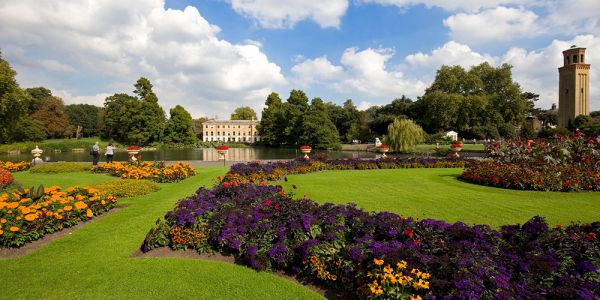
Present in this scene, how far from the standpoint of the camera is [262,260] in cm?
458

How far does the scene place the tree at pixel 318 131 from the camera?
48531mm

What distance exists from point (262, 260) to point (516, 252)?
309 centimetres

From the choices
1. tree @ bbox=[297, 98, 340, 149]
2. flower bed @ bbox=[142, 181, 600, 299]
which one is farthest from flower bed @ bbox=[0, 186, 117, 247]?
tree @ bbox=[297, 98, 340, 149]

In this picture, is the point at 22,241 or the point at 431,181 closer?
the point at 22,241

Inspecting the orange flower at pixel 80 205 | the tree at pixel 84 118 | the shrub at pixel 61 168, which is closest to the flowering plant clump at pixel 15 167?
the shrub at pixel 61 168

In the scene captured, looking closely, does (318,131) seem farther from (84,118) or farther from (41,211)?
(84,118)

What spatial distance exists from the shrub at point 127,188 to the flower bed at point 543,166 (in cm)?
1103

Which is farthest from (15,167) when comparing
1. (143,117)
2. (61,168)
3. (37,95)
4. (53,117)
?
(37,95)

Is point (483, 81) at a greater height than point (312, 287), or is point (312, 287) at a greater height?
point (483, 81)

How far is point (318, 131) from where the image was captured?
4856 centimetres

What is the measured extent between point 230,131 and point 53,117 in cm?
4404

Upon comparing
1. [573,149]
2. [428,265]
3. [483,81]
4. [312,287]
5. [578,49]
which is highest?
[578,49]

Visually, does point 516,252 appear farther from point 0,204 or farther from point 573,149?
point 573,149

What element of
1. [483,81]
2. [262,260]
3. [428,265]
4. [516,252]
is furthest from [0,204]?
[483,81]
